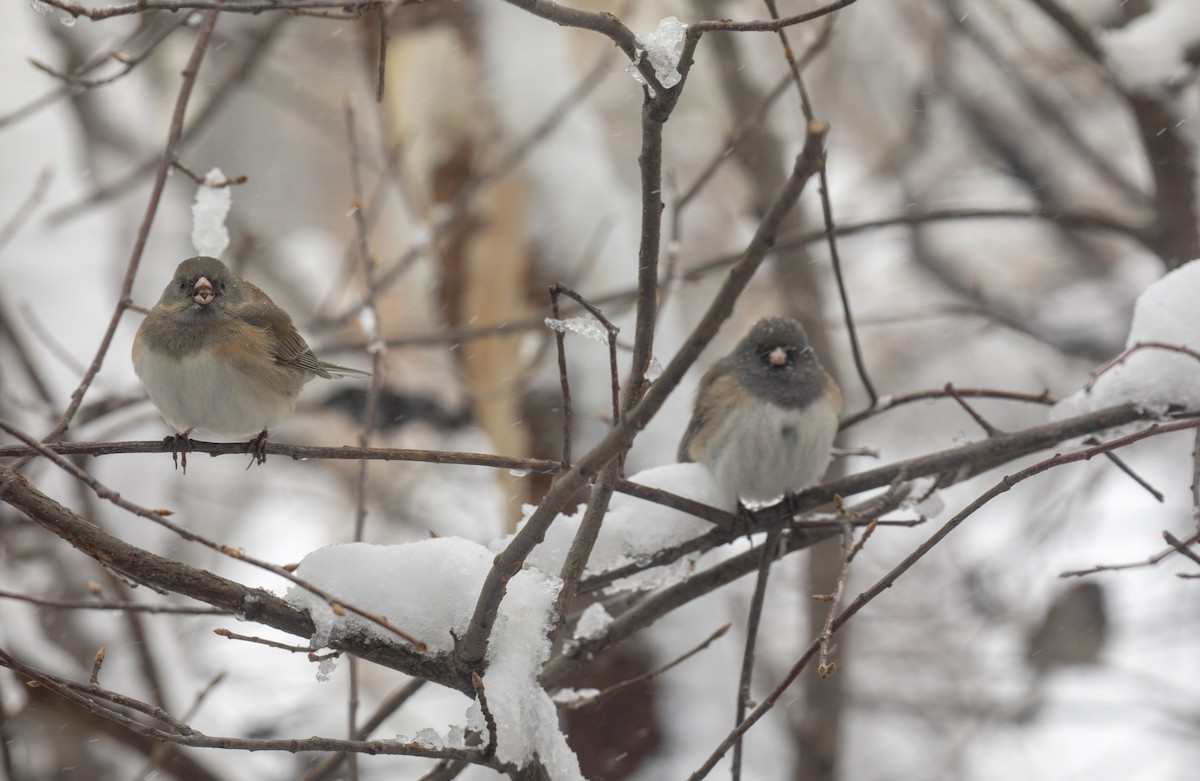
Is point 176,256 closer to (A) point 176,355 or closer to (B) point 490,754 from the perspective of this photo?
(A) point 176,355

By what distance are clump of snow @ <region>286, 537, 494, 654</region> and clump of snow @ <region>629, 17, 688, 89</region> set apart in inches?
29.9

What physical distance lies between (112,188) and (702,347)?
11.2 feet

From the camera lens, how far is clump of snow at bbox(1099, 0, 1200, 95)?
127 inches

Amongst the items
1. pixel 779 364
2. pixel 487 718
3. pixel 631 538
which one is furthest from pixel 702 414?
pixel 487 718

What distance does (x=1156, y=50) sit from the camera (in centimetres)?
325

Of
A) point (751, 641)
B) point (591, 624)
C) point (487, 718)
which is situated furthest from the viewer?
point (591, 624)

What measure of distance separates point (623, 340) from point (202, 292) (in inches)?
75.9

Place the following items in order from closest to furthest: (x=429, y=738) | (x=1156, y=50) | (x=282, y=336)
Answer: (x=429, y=738) → (x=282, y=336) → (x=1156, y=50)

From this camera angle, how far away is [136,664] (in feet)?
11.9

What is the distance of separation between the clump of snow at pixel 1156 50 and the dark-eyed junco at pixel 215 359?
2599mm

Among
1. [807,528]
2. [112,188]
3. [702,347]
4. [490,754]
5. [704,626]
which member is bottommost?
[490,754]

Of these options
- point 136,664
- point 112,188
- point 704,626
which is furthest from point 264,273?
point 704,626

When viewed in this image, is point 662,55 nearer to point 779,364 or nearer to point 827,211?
point 827,211

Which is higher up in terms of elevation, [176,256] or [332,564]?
[176,256]
